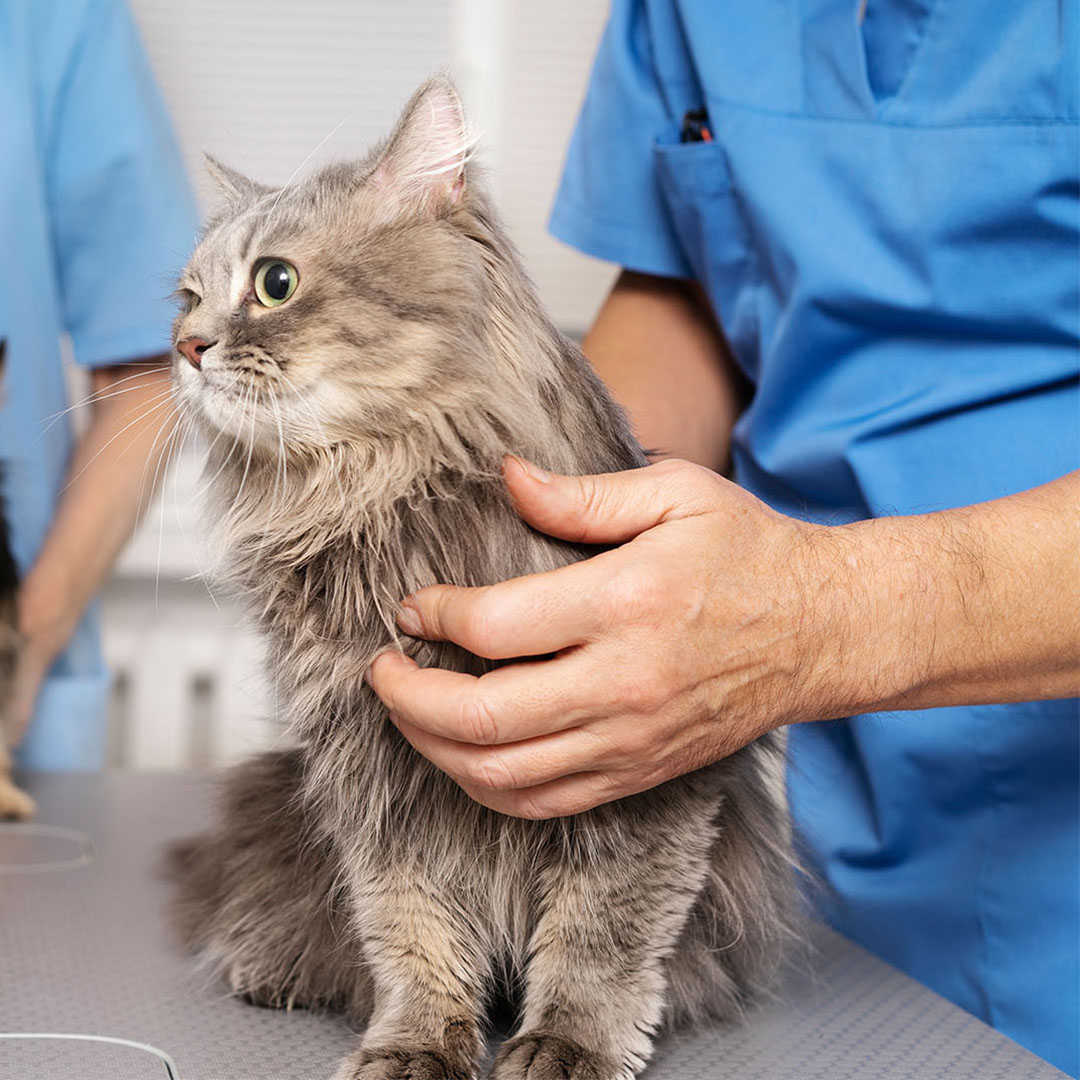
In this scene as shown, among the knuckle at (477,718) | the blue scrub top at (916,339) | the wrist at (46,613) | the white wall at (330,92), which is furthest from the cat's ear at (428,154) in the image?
the white wall at (330,92)

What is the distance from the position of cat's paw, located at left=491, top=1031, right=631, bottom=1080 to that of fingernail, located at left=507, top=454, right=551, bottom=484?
0.40 m

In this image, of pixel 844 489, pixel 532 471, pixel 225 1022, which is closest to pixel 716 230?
pixel 844 489

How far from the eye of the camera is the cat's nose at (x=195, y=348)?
2.67ft

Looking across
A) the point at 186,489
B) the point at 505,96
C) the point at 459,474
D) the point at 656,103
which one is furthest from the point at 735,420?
the point at 186,489

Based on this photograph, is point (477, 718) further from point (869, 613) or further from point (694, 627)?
point (869, 613)

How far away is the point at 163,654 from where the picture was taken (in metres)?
2.48

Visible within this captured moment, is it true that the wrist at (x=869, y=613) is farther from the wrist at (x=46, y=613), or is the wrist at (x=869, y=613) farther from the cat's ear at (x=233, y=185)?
the wrist at (x=46, y=613)

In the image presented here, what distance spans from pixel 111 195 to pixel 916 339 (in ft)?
4.51

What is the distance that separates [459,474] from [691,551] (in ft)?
0.60

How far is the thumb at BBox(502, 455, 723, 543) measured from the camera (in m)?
0.75

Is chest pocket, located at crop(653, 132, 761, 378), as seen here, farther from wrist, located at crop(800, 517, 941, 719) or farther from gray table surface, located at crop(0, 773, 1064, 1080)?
gray table surface, located at crop(0, 773, 1064, 1080)

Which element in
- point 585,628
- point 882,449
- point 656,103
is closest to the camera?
point 585,628

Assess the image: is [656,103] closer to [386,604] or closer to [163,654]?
[386,604]

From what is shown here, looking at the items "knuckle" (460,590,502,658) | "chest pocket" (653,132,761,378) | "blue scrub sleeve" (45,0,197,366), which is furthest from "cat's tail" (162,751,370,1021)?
"blue scrub sleeve" (45,0,197,366)
